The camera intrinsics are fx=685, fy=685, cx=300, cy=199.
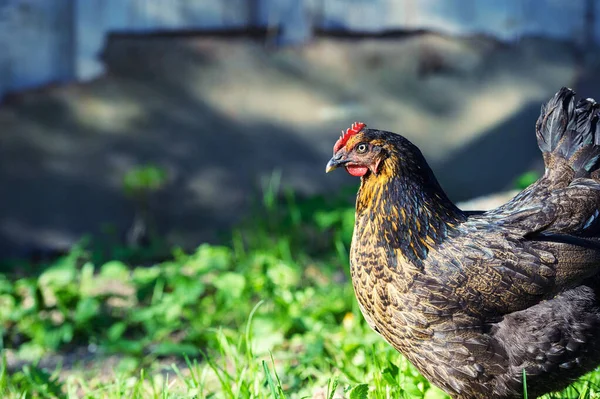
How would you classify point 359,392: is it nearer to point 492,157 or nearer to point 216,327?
point 216,327

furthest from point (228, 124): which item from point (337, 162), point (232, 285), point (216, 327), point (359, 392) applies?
point (359, 392)

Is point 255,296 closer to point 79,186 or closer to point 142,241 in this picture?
point 142,241

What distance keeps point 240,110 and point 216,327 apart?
6.78 ft

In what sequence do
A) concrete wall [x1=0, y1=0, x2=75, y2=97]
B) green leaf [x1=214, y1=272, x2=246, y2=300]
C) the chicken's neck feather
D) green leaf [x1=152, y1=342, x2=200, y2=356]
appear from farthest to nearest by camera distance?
concrete wall [x1=0, y1=0, x2=75, y2=97]
green leaf [x1=214, y1=272, x2=246, y2=300]
green leaf [x1=152, y1=342, x2=200, y2=356]
the chicken's neck feather

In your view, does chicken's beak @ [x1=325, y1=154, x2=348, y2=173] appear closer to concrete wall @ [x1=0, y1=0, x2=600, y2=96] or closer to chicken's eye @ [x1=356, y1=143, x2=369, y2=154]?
chicken's eye @ [x1=356, y1=143, x2=369, y2=154]

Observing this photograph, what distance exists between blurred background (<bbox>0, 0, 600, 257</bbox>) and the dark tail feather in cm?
259

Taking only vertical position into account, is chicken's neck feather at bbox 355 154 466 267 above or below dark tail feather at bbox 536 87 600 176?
below

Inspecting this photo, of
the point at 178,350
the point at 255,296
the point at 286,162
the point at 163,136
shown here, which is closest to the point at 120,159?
the point at 163,136

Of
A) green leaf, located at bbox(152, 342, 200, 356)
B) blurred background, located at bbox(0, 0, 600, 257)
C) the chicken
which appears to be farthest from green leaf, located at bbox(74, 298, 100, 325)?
the chicken

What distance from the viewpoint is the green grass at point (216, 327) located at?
110 inches

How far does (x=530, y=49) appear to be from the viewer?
18.2 ft

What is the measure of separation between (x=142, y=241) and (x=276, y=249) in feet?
4.00

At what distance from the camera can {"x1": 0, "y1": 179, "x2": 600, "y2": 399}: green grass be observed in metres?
2.79

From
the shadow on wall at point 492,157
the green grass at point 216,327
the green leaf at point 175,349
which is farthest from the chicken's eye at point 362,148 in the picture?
the shadow on wall at point 492,157
